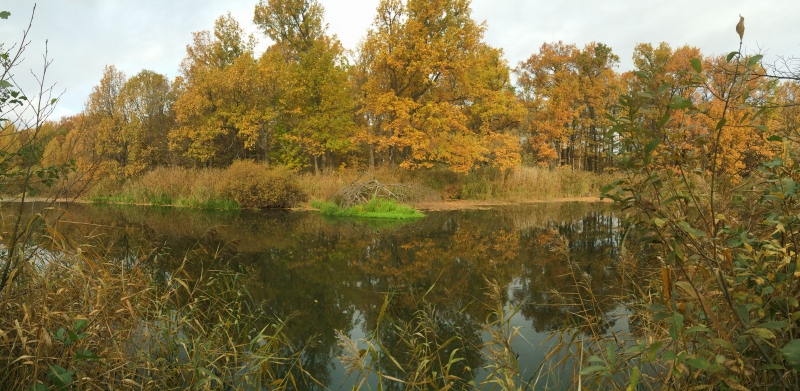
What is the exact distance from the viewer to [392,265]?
7.09m

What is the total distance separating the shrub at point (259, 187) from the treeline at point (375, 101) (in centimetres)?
346

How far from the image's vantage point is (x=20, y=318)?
113 inches

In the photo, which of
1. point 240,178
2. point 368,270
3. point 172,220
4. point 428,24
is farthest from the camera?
point 428,24

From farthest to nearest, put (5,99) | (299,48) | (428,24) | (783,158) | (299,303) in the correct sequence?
(299,48) → (428,24) → (299,303) → (5,99) → (783,158)

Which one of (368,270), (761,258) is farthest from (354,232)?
(761,258)

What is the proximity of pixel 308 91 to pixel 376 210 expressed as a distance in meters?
8.81

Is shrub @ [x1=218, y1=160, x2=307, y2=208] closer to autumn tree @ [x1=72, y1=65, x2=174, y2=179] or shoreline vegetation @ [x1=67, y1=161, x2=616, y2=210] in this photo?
shoreline vegetation @ [x1=67, y1=161, x2=616, y2=210]

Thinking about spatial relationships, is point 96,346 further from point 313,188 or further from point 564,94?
point 564,94

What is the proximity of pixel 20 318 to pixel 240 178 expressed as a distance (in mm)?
14446

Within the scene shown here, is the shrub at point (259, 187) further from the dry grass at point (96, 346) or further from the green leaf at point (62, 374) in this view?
the green leaf at point (62, 374)

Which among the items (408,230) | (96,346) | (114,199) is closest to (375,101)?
(408,230)

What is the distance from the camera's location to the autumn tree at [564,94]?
27.5m

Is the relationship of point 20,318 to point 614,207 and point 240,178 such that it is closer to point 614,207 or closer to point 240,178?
point 614,207

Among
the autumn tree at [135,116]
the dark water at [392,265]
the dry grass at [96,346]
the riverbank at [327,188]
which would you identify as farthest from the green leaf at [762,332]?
the autumn tree at [135,116]
